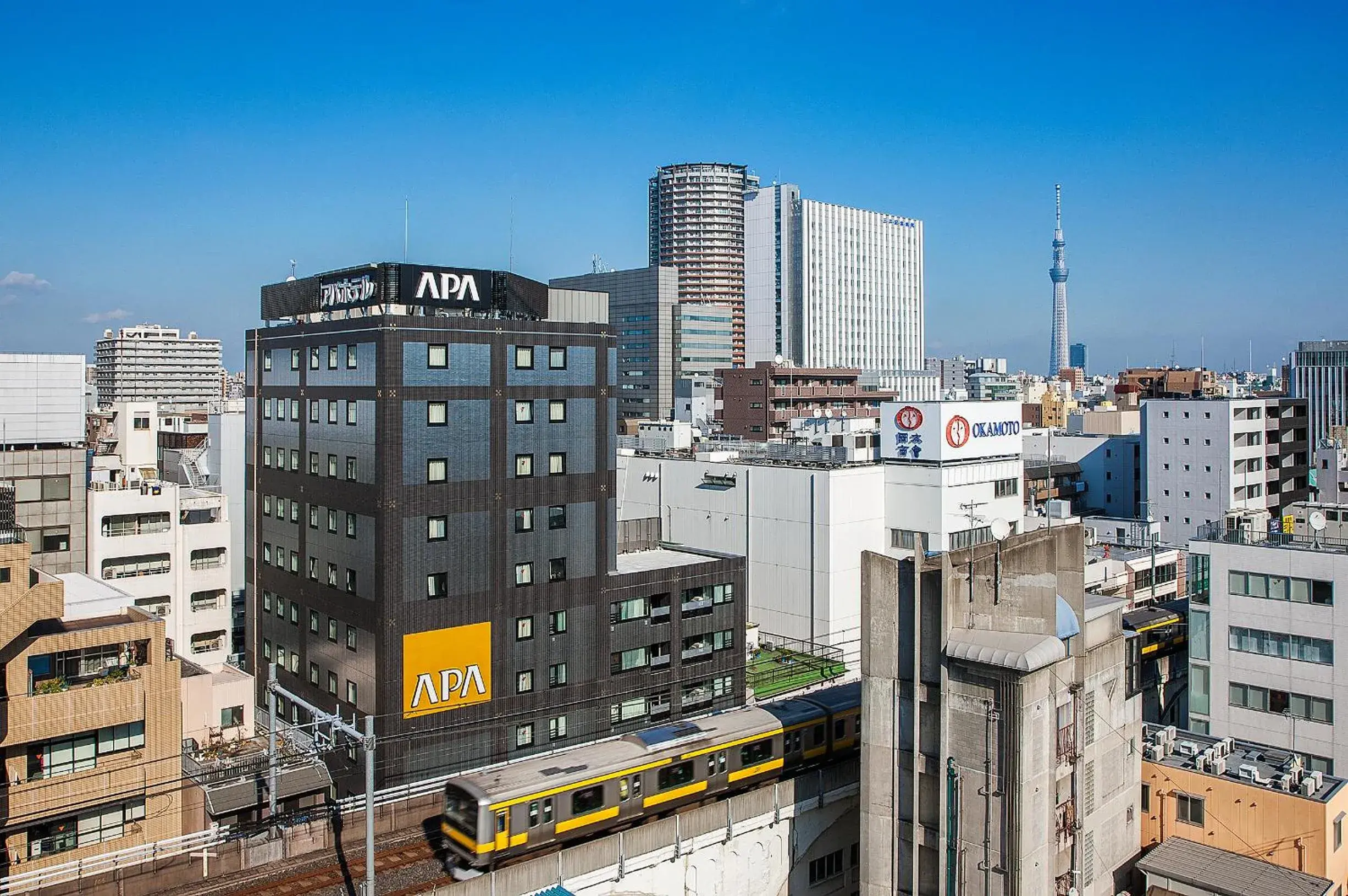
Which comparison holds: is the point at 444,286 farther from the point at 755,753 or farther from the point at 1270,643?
the point at 1270,643

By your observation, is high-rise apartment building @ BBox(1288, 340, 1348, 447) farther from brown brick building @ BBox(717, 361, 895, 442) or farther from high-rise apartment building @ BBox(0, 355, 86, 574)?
high-rise apartment building @ BBox(0, 355, 86, 574)

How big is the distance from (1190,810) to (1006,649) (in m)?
9.51

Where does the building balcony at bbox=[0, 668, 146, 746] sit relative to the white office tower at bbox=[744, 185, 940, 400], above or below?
below

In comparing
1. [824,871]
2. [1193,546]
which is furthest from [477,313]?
[1193,546]

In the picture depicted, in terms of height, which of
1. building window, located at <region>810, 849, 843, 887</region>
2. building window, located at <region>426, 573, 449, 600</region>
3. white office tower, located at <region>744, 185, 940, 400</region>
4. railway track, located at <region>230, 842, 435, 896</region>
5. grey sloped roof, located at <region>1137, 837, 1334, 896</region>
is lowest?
building window, located at <region>810, 849, 843, 887</region>

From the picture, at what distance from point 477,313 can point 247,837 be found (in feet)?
64.8

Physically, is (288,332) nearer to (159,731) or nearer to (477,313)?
(477,313)

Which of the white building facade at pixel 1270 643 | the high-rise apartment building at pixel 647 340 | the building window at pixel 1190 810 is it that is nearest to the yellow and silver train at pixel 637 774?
the building window at pixel 1190 810

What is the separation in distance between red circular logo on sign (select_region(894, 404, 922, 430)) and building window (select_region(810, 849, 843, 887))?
87.9 feet

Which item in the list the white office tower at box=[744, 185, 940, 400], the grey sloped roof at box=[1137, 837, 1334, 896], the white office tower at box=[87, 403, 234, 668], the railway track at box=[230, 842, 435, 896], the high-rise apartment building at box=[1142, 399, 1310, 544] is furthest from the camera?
the white office tower at box=[744, 185, 940, 400]

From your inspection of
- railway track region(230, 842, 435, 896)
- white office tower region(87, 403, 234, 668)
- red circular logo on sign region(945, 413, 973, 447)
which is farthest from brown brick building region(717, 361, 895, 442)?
railway track region(230, 842, 435, 896)

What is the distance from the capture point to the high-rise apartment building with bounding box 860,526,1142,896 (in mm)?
24234

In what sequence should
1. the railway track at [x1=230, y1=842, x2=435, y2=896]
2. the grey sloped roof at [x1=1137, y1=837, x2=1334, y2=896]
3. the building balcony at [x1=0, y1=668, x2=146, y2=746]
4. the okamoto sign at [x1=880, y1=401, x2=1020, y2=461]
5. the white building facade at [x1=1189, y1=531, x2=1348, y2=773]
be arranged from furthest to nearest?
the okamoto sign at [x1=880, y1=401, x2=1020, y2=461]
the white building facade at [x1=1189, y1=531, x2=1348, y2=773]
the building balcony at [x1=0, y1=668, x2=146, y2=746]
the railway track at [x1=230, y1=842, x2=435, y2=896]
the grey sloped roof at [x1=1137, y1=837, x2=1334, y2=896]

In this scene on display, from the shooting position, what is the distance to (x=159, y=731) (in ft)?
99.5
